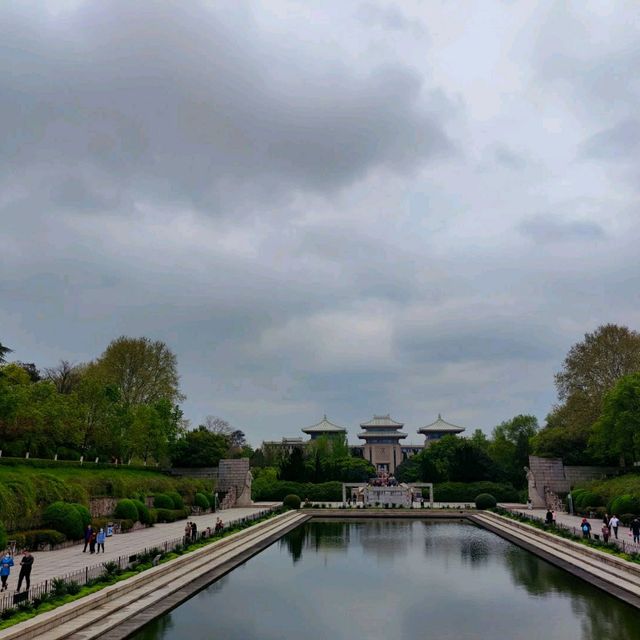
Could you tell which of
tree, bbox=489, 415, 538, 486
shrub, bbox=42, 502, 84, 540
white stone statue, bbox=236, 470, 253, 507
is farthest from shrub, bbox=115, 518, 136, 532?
tree, bbox=489, 415, 538, 486

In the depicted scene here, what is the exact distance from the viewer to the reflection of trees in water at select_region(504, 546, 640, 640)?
43.5ft

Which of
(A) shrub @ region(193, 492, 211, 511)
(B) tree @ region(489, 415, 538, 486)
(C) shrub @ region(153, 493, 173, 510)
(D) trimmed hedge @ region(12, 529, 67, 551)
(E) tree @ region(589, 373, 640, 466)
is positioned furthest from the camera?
(B) tree @ region(489, 415, 538, 486)

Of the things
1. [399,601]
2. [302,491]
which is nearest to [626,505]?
[399,601]

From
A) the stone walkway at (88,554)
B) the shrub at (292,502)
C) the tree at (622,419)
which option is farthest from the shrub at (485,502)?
the stone walkway at (88,554)

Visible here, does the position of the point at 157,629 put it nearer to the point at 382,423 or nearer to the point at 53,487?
the point at 53,487

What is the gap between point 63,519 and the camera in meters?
24.4

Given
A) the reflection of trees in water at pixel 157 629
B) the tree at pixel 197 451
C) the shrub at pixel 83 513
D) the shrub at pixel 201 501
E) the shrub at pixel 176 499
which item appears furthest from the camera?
the tree at pixel 197 451

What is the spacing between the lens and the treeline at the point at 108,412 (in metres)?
33.7

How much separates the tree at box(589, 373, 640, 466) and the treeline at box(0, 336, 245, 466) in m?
29.6

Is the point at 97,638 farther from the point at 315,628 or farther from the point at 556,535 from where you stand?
the point at 556,535

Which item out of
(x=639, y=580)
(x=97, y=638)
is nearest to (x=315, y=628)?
(x=97, y=638)

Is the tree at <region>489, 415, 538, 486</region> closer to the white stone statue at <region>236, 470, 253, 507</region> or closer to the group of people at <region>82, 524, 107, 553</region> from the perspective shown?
the white stone statue at <region>236, 470, 253, 507</region>

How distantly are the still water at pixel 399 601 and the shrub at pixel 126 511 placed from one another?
852 cm

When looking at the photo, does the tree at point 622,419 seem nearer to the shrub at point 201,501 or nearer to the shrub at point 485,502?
the shrub at point 485,502
